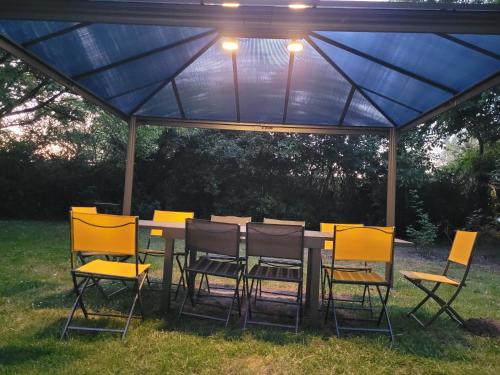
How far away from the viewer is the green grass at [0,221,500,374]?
249 cm

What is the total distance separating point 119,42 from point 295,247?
8.69 feet

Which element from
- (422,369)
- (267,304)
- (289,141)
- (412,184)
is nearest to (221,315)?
(267,304)

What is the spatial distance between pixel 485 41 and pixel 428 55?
1.98 ft

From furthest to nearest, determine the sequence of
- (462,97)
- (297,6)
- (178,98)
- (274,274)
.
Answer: (178,98) < (462,97) < (274,274) < (297,6)

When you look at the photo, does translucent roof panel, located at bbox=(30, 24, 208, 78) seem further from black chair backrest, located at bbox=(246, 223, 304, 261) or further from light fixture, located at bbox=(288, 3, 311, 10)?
black chair backrest, located at bbox=(246, 223, 304, 261)

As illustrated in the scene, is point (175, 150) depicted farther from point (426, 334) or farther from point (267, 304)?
point (426, 334)

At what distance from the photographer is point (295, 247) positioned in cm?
322

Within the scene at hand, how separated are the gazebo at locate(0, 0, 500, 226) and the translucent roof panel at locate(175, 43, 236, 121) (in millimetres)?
15

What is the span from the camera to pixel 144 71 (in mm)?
4496

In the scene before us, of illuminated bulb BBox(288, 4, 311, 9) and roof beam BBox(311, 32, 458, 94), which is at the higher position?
roof beam BBox(311, 32, 458, 94)

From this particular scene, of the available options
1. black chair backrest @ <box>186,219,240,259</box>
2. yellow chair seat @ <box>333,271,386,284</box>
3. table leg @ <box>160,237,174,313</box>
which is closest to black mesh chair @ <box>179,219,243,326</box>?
black chair backrest @ <box>186,219,240,259</box>

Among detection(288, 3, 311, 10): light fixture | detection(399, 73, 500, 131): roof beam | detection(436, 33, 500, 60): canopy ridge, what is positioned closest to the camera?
detection(288, 3, 311, 10): light fixture

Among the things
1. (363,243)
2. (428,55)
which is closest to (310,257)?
(363,243)

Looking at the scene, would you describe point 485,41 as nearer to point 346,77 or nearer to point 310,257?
point 346,77
